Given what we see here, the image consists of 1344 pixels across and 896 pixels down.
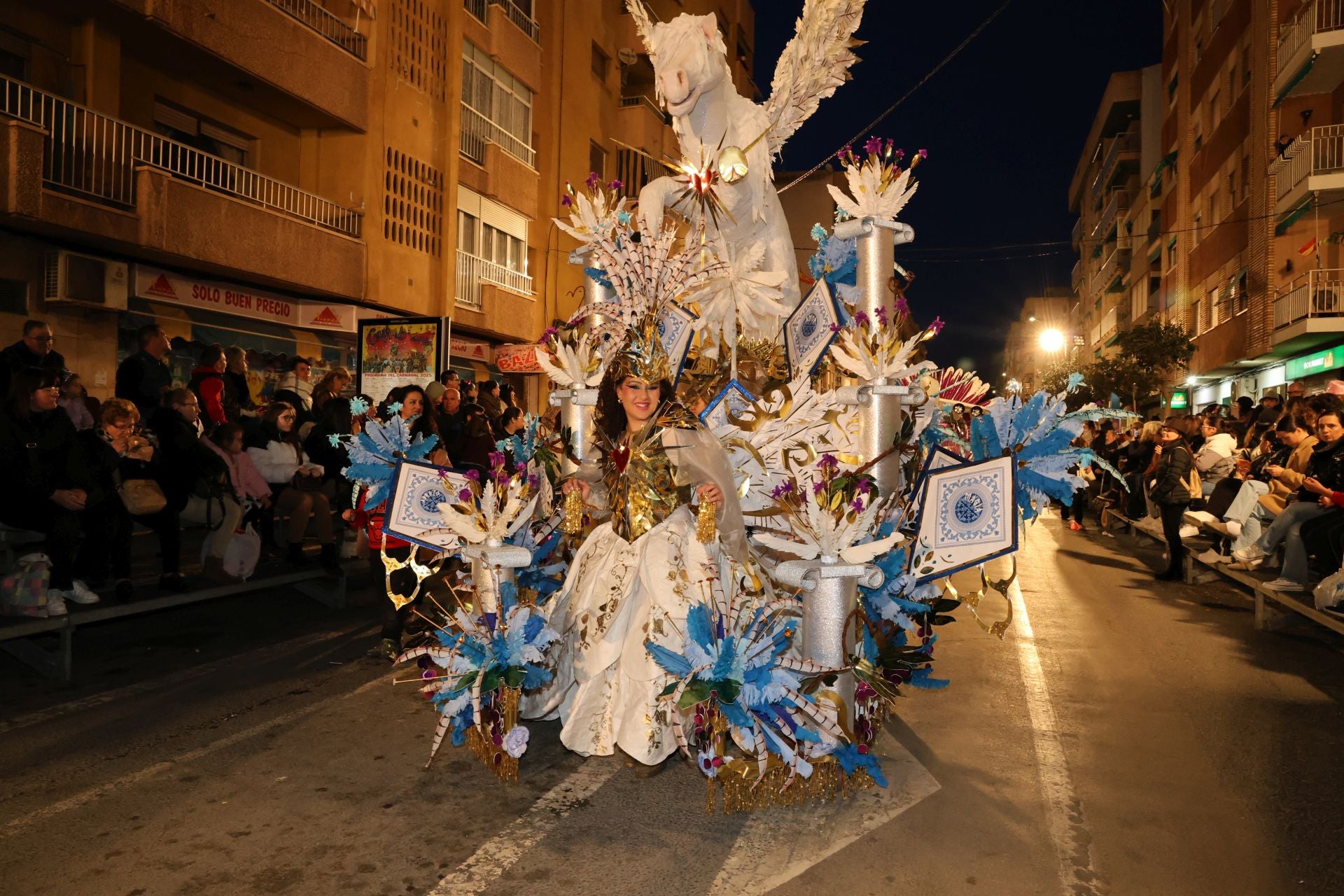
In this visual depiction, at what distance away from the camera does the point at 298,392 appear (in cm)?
1252

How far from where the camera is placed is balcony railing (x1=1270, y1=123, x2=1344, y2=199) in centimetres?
2103

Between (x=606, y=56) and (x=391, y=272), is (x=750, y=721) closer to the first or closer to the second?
(x=391, y=272)

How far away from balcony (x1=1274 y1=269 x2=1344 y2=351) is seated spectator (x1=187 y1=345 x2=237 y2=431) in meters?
21.4

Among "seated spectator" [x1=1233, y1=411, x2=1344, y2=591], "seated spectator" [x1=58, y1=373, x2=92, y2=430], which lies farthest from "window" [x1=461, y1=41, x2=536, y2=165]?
"seated spectator" [x1=1233, y1=411, x2=1344, y2=591]

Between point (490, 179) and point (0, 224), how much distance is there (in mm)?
11212

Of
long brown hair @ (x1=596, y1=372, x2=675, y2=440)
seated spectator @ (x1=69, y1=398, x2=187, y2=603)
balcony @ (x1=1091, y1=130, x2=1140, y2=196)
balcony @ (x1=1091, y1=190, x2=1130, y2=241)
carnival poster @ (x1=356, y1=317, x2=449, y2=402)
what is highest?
balcony @ (x1=1091, y1=130, x2=1140, y2=196)

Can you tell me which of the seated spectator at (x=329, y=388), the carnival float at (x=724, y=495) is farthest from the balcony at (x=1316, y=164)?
the seated spectator at (x=329, y=388)

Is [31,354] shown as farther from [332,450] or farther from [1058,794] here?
[1058,794]

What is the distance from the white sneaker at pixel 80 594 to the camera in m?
6.32

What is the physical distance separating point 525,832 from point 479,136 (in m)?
19.6

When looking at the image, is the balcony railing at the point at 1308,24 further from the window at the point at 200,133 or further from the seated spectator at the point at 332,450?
the seated spectator at the point at 332,450

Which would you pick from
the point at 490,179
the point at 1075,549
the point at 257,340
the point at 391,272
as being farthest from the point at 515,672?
the point at 490,179

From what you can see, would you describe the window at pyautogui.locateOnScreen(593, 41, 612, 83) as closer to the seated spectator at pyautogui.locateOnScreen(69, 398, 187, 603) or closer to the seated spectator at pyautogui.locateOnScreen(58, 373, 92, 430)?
the seated spectator at pyautogui.locateOnScreen(58, 373, 92, 430)

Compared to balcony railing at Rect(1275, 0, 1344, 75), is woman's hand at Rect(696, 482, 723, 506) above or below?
below
